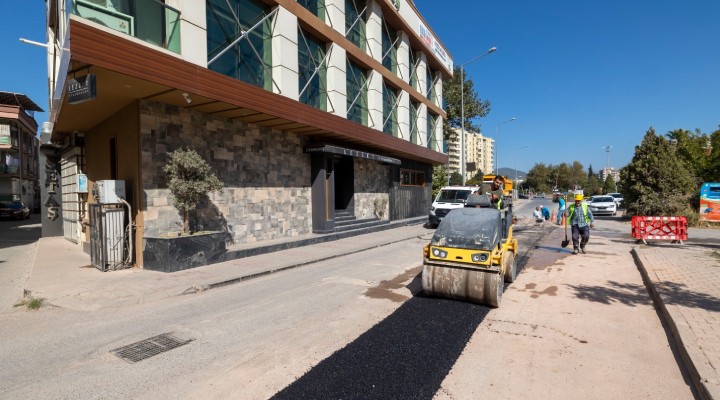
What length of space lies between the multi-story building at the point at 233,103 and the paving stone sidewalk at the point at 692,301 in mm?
9526

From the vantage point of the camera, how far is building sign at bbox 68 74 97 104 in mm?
6773

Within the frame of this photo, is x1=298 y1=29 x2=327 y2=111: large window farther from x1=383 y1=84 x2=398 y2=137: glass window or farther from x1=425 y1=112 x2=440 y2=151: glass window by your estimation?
x1=425 y1=112 x2=440 y2=151: glass window

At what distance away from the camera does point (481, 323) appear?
5219 millimetres

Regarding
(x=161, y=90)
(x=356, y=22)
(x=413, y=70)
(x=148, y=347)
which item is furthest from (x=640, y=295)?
(x=413, y=70)

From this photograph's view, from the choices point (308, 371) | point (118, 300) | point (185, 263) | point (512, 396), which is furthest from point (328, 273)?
point (512, 396)

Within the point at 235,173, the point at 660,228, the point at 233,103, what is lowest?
the point at 660,228

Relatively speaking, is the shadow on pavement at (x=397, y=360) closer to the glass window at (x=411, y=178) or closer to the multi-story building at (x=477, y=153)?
the glass window at (x=411, y=178)

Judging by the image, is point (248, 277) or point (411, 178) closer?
point (248, 277)

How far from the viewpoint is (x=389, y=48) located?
2011 centimetres

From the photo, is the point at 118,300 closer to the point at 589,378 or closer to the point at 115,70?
the point at 115,70

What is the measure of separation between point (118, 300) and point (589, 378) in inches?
284

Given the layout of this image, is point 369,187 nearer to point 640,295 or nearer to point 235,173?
point 235,173

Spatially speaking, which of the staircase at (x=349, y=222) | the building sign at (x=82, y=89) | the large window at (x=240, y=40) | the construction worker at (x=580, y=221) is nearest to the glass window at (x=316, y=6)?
the large window at (x=240, y=40)

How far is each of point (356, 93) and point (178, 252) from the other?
11197 mm
